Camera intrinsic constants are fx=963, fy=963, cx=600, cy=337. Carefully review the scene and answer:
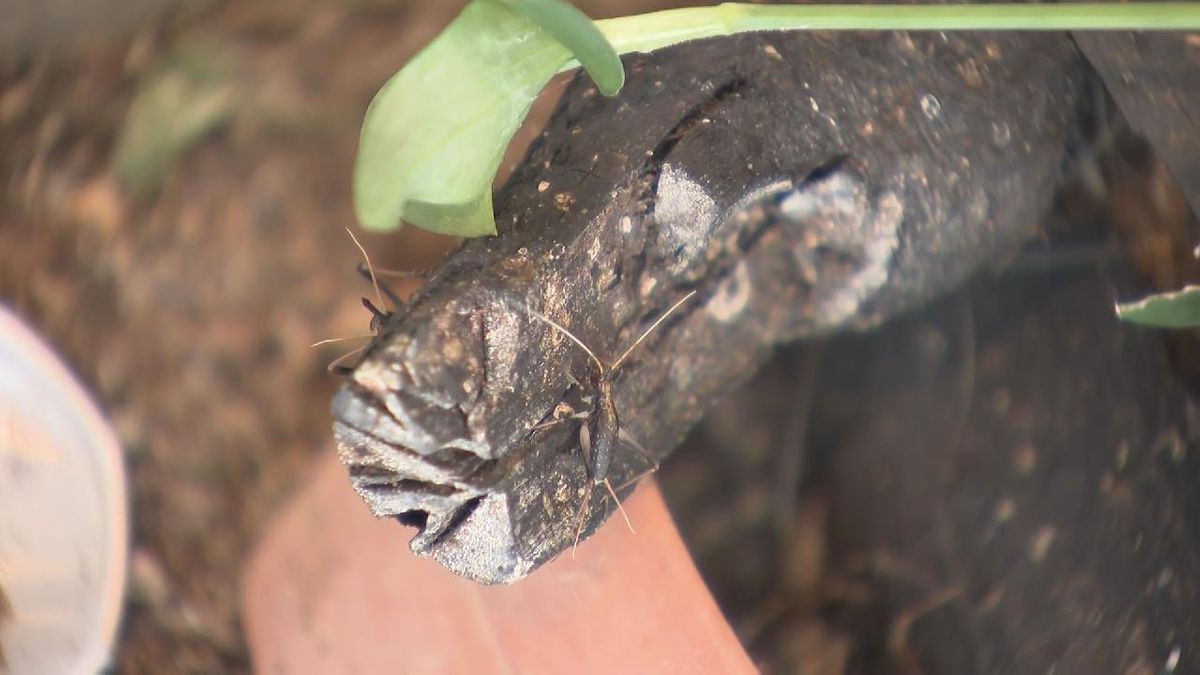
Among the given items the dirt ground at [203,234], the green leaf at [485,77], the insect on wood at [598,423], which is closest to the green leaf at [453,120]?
the green leaf at [485,77]

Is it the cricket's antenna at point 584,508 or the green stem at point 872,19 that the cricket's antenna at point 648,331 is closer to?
the cricket's antenna at point 584,508

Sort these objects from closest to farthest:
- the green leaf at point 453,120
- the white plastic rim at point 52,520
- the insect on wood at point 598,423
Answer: the green leaf at point 453,120 < the insect on wood at point 598,423 < the white plastic rim at point 52,520

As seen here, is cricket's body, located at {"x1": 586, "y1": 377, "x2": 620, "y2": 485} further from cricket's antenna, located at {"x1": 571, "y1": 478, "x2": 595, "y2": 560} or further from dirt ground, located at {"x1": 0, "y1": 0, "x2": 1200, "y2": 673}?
dirt ground, located at {"x1": 0, "y1": 0, "x2": 1200, "y2": 673}

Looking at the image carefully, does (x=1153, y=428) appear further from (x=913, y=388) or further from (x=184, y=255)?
(x=184, y=255)

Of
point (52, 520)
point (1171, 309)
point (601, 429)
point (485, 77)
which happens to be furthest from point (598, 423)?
point (52, 520)

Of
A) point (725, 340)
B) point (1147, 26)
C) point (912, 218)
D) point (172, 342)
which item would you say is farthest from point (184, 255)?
point (1147, 26)

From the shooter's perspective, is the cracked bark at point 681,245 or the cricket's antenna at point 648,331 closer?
the cracked bark at point 681,245
